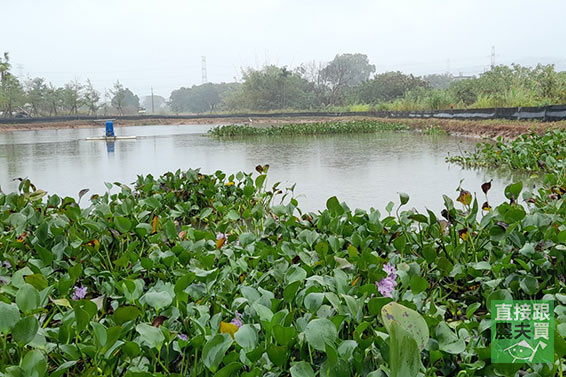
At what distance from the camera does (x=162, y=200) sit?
7.69 feet

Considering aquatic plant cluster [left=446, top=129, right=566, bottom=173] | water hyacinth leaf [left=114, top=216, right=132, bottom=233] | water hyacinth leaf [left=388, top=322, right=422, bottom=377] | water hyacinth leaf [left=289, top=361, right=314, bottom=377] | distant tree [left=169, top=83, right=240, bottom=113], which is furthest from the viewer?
distant tree [left=169, top=83, right=240, bottom=113]

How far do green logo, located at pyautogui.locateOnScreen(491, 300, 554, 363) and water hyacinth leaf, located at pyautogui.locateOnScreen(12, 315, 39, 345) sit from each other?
2.60 feet

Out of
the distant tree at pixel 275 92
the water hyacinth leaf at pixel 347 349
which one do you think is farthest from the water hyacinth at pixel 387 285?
the distant tree at pixel 275 92

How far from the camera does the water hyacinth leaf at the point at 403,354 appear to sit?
64 centimetres

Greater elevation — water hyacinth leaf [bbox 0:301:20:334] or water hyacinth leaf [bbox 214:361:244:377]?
water hyacinth leaf [bbox 0:301:20:334]

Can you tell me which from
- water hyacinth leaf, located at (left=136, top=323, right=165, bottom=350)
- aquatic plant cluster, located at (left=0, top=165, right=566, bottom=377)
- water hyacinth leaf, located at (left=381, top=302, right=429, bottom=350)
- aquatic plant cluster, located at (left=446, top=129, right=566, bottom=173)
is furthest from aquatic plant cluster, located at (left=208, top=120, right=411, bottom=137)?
water hyacinth leaf, located at (left=381, top=302, right=429, bottom=350)

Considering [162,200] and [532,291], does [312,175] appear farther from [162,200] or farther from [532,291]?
[532,291]

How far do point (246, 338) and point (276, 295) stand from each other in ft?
1.31

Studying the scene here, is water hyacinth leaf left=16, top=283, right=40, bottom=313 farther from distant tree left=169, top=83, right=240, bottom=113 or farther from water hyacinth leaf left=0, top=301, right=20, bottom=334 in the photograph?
distant tree left=169, top=83, right=240, bottom=113

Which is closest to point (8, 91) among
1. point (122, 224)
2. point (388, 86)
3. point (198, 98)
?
point (388, 86)

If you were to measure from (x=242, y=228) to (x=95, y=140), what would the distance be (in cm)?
936

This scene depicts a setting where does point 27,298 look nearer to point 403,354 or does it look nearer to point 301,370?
point 301,370

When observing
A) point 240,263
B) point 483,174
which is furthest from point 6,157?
point 240,263

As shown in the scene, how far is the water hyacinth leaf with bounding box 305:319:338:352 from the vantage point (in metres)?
0.79
